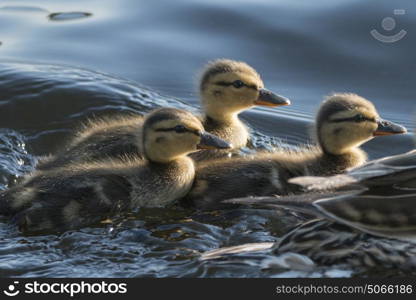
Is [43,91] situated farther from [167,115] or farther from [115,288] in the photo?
[115,288]

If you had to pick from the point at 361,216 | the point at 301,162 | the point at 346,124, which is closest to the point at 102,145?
the point at 301,162

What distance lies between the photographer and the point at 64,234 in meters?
3.91

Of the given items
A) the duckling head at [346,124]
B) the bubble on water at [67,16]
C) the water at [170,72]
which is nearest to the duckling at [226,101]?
the water at [170,72]

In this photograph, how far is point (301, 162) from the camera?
4379 mm

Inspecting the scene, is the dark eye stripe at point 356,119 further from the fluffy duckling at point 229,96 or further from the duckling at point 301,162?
the fluffy duckling at point 229,96

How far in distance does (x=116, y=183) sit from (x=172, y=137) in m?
0.35

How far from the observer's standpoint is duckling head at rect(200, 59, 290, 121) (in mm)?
5004

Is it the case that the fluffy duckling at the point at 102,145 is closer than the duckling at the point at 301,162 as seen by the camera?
No

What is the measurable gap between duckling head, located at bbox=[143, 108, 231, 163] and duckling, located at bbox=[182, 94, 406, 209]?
0.11m

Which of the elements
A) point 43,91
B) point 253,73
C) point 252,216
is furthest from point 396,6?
point 252,216

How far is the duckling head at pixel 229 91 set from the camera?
16.4ft

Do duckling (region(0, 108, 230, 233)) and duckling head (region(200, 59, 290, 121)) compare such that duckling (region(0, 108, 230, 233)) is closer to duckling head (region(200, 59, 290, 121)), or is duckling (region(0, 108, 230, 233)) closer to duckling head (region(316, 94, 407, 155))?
duckling head (region(316, 94, 407, 155))

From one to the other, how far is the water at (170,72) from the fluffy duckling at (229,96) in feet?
1.11

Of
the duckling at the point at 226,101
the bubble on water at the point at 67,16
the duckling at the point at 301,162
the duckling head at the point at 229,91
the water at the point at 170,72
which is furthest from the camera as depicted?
the bubble on water at the point at 67,16
